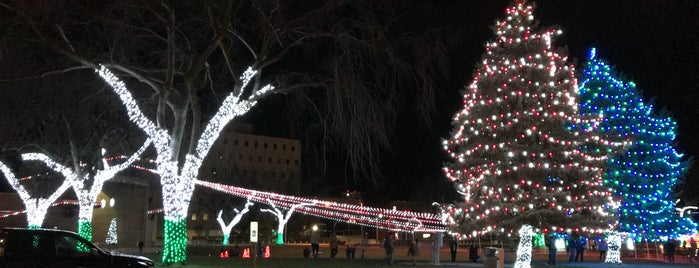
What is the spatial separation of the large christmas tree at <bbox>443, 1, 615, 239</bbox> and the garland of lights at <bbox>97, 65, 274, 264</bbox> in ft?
23.5

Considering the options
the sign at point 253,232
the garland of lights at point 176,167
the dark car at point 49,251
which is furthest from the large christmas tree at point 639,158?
the dark car at point 49,251

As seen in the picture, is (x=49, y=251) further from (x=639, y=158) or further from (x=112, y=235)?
(x=112, y=235)

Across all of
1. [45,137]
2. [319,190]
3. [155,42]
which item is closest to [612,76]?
[155,42]

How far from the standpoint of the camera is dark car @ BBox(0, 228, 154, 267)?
526 inches

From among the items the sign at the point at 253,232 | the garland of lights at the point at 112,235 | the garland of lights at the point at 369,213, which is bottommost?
the garland of lights at the point at 112,235

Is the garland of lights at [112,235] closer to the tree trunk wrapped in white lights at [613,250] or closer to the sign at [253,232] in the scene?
the tree trunk wrapped in white lights at [613,250]

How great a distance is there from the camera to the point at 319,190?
85.2 meters

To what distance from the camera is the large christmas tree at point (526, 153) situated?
819 inches

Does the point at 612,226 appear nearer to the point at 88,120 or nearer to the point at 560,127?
the point at 560,127

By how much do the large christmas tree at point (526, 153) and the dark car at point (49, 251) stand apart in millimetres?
11238

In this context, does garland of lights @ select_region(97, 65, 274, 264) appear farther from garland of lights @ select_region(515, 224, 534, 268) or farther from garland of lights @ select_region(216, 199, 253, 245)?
garland of lights @ select_region(216, 199, 253, 245)

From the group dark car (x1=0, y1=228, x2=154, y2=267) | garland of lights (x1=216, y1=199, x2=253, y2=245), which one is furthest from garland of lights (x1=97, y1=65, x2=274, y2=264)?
garland of lights (x1=216, y1=199, x2=253, y2=245)

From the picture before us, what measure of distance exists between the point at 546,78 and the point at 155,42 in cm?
1369

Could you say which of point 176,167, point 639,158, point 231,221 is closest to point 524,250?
point 176,167
